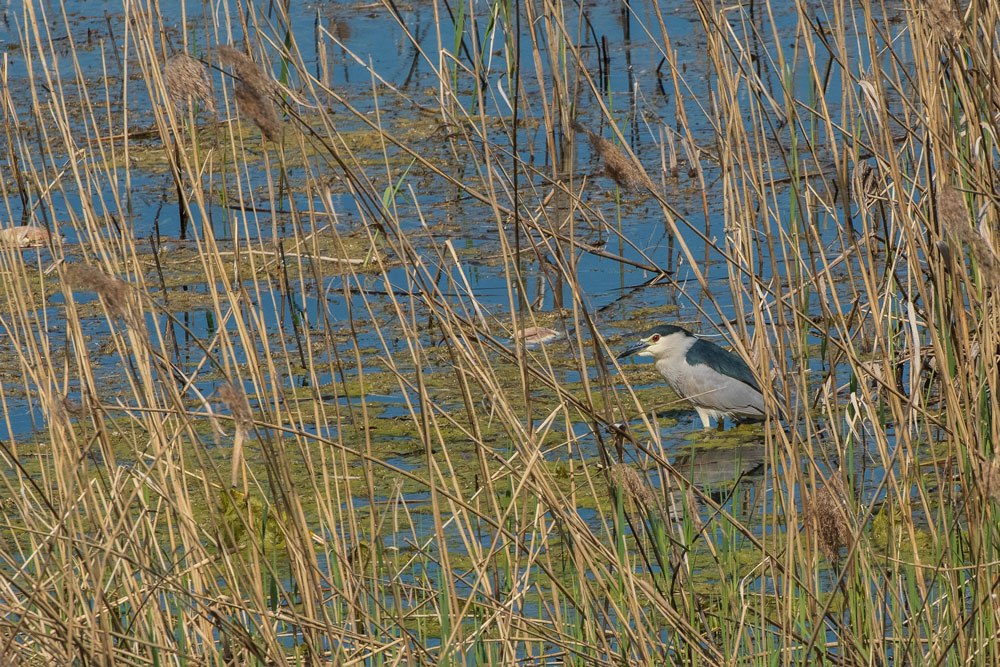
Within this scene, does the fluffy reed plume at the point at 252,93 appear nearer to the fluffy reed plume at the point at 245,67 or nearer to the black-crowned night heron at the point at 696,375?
the fluffy reed plume at the point at 245,67

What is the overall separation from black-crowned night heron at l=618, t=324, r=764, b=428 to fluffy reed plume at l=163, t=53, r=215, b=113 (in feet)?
8.48

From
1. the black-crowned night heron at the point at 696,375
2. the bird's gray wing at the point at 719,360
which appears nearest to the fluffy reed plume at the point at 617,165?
the black-crowned night heron at the point at 696,375

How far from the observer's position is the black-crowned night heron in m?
4.07

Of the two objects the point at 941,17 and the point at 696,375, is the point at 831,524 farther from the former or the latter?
the point at 696,375

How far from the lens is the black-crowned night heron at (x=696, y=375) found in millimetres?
4070

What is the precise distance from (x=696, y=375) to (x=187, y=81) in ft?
9.07

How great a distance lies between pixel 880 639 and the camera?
165cm

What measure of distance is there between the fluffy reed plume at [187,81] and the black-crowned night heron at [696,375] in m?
2.58

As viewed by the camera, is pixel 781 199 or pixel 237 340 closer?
pixel 237 340

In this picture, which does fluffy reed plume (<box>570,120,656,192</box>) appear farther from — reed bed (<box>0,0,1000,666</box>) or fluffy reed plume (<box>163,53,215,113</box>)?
fluffy reed plume (<box>163,53,215,113</box>)

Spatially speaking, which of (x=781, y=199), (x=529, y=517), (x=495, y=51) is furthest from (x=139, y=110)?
(x=529, y=517)

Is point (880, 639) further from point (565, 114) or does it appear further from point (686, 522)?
point (565, 114)

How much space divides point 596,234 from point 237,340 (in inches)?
58.3

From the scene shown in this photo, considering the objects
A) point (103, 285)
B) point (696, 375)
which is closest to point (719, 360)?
point (696, 375)
